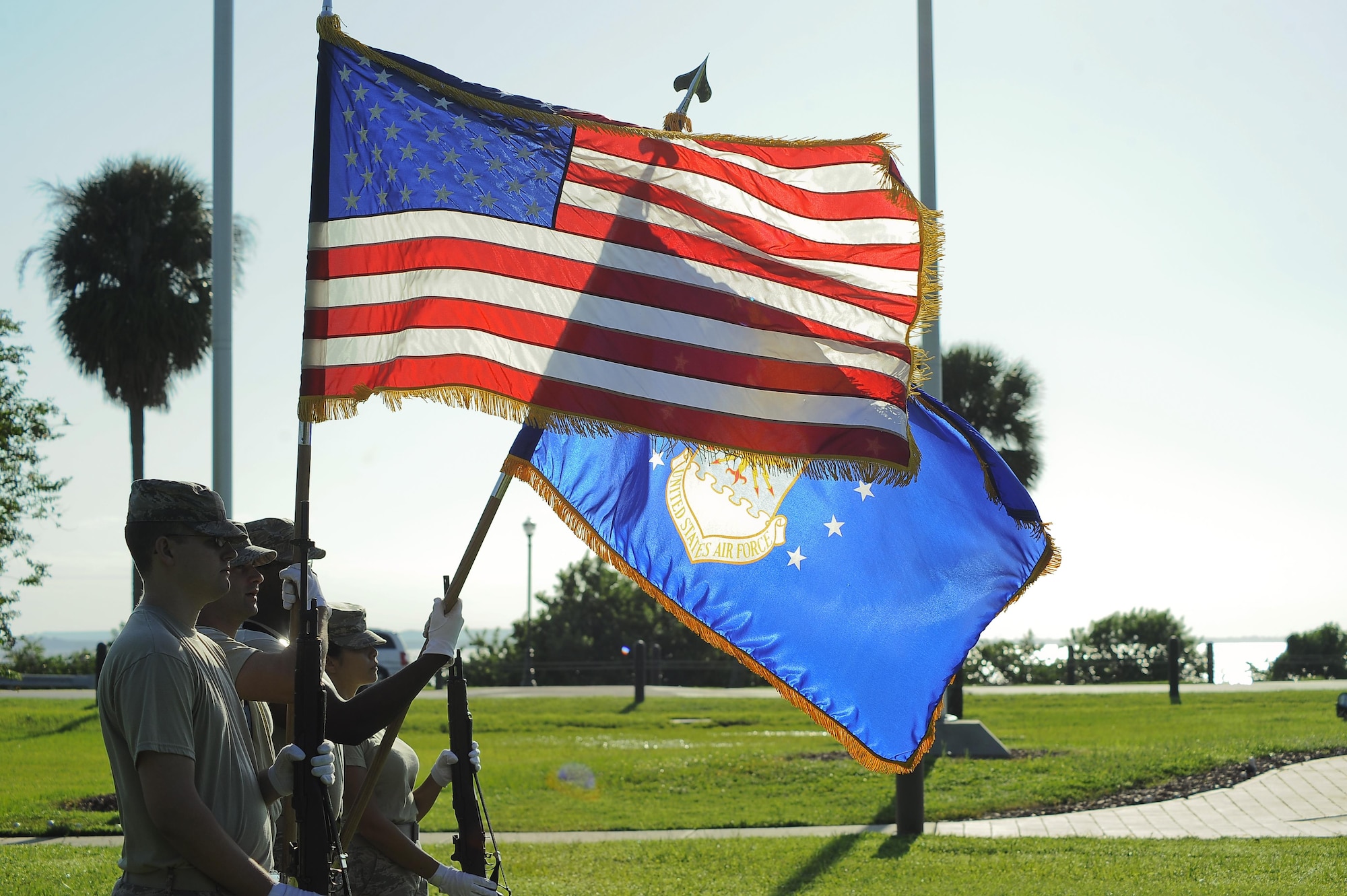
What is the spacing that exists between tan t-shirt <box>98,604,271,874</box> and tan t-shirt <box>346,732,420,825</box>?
3.57ft

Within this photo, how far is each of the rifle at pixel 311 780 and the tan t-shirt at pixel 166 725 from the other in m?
0.16

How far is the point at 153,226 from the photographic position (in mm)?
24344

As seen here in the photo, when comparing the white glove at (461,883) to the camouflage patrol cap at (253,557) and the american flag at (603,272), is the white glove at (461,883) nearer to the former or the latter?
the camouflage patrol cap at (253,557)

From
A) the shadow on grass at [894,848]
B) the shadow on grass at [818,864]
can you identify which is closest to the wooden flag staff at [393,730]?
the shadow on grass at [818,864]

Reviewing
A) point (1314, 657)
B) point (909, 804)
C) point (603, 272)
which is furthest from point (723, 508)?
point (1314, 657)

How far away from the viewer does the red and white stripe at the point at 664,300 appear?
4.50 meters

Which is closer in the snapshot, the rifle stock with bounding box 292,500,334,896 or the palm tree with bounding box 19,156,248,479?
the rifle stock with bounding box 292,500,334,896

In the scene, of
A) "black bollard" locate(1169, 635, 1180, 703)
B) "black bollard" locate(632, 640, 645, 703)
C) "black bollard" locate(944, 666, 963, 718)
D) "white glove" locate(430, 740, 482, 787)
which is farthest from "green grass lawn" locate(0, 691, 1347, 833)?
"white glove" locate(430, 740, 482, 787)

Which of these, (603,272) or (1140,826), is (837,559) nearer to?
(603,272)

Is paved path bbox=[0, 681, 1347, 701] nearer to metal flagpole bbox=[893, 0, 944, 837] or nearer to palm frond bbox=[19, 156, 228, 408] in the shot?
palm frond bbox=[19, 156, 228, 408]

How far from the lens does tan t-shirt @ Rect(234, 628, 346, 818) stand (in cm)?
388

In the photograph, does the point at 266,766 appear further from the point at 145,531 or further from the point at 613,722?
the point at 613,722

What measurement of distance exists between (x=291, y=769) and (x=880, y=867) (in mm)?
6570

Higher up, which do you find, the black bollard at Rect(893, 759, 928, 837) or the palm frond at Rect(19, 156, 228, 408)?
the palm frond at Rect(19, 156, 228, 408)
